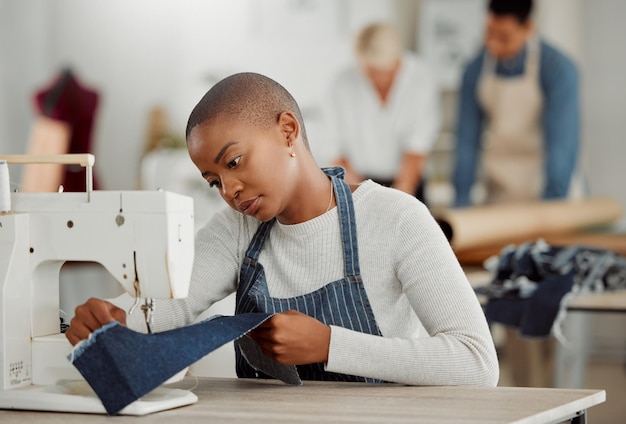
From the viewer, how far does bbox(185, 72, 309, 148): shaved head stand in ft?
5.68

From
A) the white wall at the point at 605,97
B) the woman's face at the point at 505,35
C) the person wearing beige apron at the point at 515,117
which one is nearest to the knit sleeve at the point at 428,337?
the person wearing beige apron at the point at 515,117

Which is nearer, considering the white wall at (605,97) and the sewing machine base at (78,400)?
the sewing machine base at (78,400)

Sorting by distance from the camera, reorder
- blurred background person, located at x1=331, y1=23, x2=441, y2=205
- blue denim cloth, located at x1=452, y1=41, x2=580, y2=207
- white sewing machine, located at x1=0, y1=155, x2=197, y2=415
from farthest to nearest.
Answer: blurred background person, located at x1=331, y1=23, x2=441, y2=205 → blue denim cloth, located at x1=452, y1=41, x2=580, y2=207 → white sewing machine, located at x1=0, y1=155, x2=197, y2=415

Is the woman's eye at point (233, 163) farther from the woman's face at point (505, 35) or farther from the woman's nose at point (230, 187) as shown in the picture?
the woman's face at point (505, 35)

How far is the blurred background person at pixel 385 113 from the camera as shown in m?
6.00

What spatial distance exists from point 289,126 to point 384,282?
0.33 metres

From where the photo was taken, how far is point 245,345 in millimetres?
1817

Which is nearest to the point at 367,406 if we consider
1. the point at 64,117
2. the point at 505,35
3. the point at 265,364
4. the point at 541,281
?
the point at 265,364

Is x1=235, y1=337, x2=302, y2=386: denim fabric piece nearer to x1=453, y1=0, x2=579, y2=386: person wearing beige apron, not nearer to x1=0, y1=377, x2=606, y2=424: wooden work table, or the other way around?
x1=0, y1=377, x2=606, y2=424: wooden work table

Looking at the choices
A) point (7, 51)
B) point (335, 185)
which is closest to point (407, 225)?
point (335, 185)

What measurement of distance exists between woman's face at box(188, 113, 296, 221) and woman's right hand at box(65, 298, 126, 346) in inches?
11.1

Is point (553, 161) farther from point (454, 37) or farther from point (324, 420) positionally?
point (324, 420)

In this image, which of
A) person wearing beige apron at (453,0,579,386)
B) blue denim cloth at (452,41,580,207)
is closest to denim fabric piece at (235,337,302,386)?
person wearing beige apron at (453,0,579,386)

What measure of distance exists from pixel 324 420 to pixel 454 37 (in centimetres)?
470
